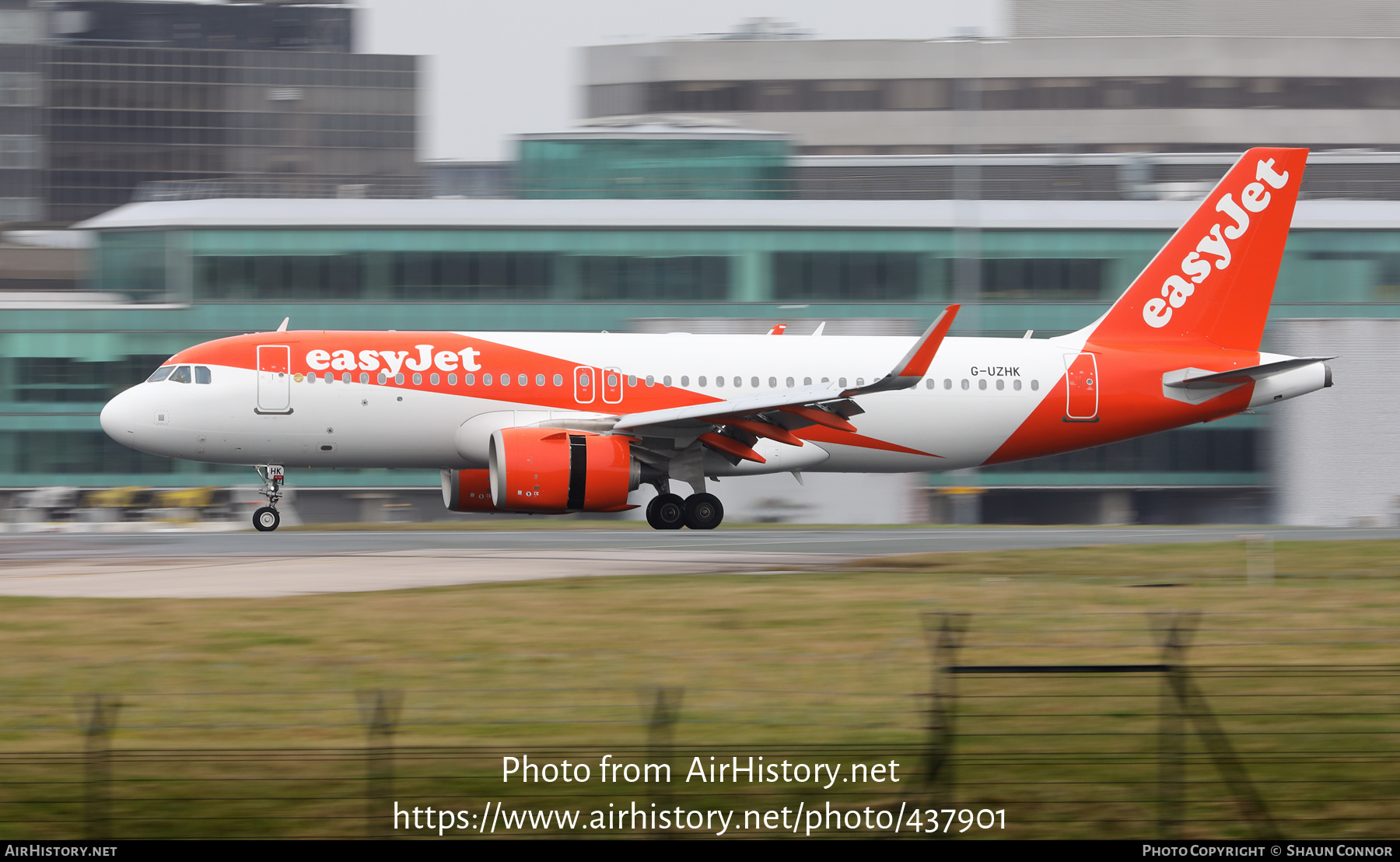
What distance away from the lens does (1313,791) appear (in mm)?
9219

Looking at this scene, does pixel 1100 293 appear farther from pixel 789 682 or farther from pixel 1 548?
pixel 789 682

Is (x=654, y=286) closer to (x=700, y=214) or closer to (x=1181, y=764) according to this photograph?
(x=700, y=214)

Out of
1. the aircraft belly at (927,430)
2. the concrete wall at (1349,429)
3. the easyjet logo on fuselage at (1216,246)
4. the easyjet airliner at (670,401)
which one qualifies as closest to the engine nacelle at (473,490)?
the easyjet airliner at (670,401)

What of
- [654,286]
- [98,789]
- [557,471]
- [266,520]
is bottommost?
[266,520]

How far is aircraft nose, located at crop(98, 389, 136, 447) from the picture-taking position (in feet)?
93.0

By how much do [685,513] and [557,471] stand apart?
358cm

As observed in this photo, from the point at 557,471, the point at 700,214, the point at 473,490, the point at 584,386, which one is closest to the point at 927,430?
the point at 584,386

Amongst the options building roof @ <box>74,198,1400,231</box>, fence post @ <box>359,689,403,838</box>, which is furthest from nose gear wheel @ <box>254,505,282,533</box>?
fence post @ <box>359,689,403,838</box>

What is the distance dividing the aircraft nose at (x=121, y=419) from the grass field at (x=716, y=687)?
11.8 metres

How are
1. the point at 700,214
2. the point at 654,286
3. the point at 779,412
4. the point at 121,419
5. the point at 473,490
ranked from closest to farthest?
the point at 779,412 < the point at 121,419 < the point at 473,490 < the point at 654,286 < the point at 700,214

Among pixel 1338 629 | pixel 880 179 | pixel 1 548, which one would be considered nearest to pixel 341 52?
pixel 880 179

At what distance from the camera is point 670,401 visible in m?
29.3

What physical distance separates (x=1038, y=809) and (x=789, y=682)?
3963mm

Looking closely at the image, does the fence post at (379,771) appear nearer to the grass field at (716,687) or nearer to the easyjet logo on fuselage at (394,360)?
the grass field at (716,687)
